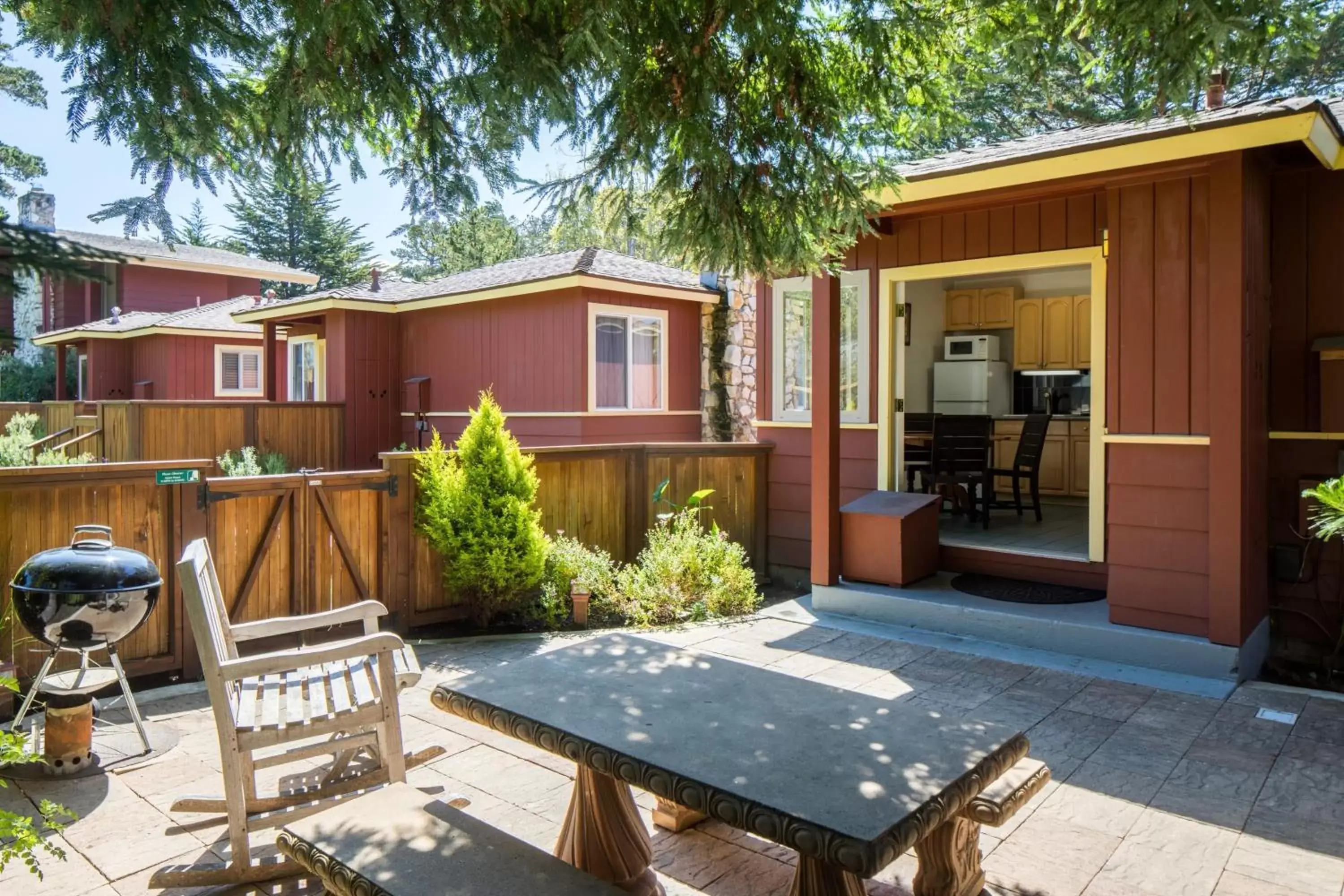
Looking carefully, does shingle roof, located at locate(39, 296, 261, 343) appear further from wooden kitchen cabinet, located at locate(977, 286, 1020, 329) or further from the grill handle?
the grill handle

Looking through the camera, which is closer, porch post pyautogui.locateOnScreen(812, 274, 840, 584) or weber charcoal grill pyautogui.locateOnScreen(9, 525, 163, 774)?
weber charcoal grill pyautogui.locateOnScreen(9, 525, 163, 774)

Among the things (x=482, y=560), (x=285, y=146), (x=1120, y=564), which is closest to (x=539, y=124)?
(x=285, y=146)

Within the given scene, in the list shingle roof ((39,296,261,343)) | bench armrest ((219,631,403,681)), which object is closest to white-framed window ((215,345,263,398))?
shingle roof ((39,296,261,343))

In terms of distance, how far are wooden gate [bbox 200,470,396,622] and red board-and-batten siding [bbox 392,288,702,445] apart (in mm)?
5561

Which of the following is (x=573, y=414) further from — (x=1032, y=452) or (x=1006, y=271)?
(x=1006, y=271)

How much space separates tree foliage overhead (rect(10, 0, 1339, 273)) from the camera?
275 cm

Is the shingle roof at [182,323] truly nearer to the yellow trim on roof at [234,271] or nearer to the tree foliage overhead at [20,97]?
the yellow trim on roof at [234,271]

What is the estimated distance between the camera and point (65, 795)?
3.24 meters

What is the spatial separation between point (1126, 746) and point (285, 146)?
432cm

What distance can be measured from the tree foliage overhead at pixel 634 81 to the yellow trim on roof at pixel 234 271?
54.9ft

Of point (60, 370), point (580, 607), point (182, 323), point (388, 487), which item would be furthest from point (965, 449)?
point (60, 370)

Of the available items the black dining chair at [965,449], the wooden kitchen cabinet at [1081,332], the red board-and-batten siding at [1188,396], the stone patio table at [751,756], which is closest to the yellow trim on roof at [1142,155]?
the red board-and-batten siding at [1188,396]

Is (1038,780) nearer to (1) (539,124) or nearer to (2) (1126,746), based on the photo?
(2) (1126,746)

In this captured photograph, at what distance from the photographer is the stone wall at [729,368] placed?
12211 mm
